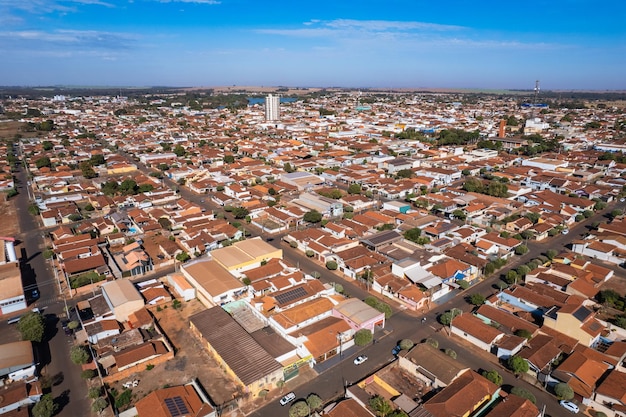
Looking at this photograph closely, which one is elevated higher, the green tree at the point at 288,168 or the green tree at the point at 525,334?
the green tree at the point at 288,168

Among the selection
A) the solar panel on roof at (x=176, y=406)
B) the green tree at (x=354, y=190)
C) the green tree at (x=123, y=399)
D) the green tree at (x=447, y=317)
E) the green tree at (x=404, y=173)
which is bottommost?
the green tree at (x=123, y=399)

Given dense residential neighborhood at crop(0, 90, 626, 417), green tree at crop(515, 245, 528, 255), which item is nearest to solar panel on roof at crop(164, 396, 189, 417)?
dense residential neighborhood at crop(0, 90, 626, 417)

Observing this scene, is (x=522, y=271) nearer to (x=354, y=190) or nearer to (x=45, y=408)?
(x=354, y=190)

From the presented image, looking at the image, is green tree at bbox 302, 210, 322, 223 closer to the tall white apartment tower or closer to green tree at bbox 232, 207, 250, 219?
green tree at bbox 232, 207, 250, 219

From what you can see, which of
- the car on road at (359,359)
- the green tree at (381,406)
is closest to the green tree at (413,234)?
the car on road at (359,359)

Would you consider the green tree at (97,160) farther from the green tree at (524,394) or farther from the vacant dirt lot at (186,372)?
the green tree at (524,394)

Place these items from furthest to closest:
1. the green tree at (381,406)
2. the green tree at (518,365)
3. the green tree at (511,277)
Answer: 1. the green tree at (511,277)
2. the green tree at (518,365)
3. the green tree at (381,406)
